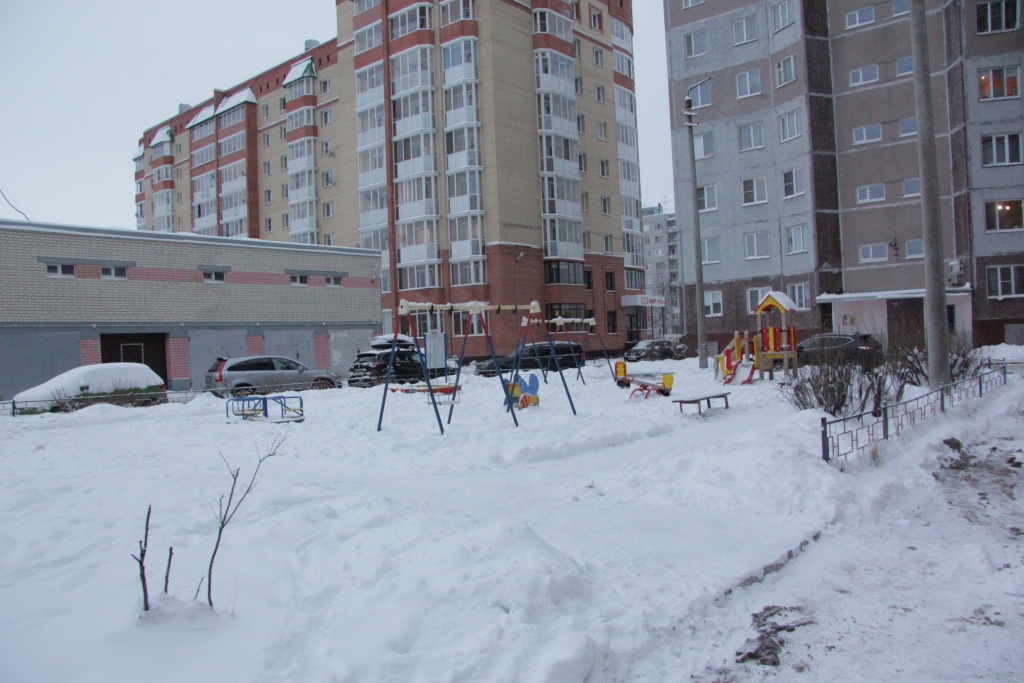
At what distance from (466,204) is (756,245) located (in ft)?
59.7

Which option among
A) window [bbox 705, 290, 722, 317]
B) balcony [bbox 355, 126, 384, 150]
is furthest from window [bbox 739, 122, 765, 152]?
balcony [bbox 355, 126, 384, 150]

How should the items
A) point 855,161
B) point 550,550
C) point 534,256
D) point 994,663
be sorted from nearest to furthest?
point 994,663 → point 550,550 → point 855,161 → point 534,256

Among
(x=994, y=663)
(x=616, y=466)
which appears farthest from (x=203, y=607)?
(x=616, y=466)

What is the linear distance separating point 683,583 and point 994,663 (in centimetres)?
199

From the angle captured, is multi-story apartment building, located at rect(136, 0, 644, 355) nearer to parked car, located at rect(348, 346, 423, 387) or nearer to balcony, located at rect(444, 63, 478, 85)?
balcony, located at rect(444, 63, 478, 85)

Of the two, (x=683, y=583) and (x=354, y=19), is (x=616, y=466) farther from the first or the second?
(x=354, y=19)

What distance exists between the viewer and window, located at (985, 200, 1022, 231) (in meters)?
32.0

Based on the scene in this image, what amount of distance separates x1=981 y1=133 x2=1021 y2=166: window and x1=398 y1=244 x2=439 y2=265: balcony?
30.2m

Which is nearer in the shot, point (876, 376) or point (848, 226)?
point (876, 376)

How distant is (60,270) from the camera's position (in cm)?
2809

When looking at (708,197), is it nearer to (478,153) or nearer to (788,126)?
(788,126)

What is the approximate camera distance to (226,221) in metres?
66.7

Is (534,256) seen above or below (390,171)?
below

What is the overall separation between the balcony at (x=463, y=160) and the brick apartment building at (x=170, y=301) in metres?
10.5
